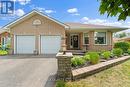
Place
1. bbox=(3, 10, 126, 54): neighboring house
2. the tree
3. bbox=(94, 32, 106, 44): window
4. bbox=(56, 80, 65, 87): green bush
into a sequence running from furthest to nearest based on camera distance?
bbox=(94, 32, 106, 44): window < bbox=(3, 10, 126, 54): neighboring house < bbox=(56, 80, 65, 87): green bush < the tree

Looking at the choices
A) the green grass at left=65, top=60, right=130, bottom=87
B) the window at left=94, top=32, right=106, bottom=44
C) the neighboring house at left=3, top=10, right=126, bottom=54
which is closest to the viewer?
the green grass at left=65, top=60, right=130, bottom=87

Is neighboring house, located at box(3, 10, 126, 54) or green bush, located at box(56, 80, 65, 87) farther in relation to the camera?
neighboring house, located at box(3, 10, 126, 54)

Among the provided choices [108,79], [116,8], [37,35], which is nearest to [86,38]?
[37,35]

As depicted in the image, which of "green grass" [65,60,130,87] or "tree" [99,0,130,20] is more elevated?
"tree" [99,0,130,20]

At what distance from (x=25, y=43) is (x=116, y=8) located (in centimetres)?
2192

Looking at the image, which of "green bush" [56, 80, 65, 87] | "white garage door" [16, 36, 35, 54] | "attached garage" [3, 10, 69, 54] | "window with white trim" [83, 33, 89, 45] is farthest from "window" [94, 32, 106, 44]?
"green bush" [56, 80, 65, 87]

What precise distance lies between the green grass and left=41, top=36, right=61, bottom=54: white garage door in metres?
11.6

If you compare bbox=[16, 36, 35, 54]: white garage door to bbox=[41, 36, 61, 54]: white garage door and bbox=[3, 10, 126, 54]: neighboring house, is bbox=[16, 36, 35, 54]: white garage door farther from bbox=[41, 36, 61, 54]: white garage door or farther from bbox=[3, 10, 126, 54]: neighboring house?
bbox=[41, 36, 61, 54]: white garage door

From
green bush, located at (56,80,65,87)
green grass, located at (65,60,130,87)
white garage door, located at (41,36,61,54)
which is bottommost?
green grass, located at (65,60,130,87)

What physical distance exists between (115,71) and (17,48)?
14.4 metres

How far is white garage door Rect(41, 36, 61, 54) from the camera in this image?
2384cm

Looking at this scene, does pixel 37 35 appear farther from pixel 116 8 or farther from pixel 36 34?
pixel 116 8

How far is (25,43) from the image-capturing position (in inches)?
944

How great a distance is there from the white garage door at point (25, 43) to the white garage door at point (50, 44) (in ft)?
3.74
